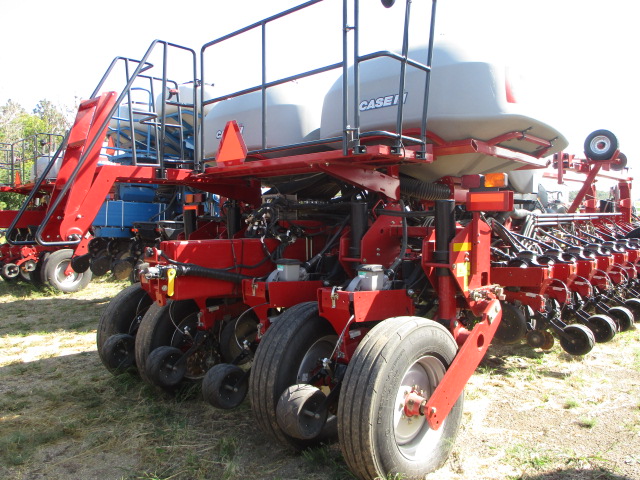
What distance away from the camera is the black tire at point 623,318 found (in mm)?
5734

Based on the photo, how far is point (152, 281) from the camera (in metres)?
3.84

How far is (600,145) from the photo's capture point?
826 cm

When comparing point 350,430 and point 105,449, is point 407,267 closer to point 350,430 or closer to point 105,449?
point 350,430

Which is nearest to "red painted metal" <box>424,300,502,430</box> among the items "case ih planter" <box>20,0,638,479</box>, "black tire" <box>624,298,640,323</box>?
"case ih planter" <box>20,0,638,479</box>

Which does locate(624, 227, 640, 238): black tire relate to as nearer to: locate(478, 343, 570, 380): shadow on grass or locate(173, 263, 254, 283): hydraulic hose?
locate(478, 343, 570, 380): shadow on grass

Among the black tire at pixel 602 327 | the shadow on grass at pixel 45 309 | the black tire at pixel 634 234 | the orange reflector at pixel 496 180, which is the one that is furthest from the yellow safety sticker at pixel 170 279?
the black tire at pixel 634 234

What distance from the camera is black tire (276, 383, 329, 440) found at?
2.92 meters

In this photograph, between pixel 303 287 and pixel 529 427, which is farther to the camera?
pixel 303 287

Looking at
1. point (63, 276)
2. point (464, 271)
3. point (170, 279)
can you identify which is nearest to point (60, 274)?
point (63, 276)

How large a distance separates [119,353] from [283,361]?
1.91 meters

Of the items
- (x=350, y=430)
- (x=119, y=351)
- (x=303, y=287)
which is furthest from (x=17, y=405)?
(x=350, y=430)

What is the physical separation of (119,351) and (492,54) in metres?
3.71

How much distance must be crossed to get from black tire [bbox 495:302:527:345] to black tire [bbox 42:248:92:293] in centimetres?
751

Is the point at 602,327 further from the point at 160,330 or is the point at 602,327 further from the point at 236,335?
the point at 160,330
